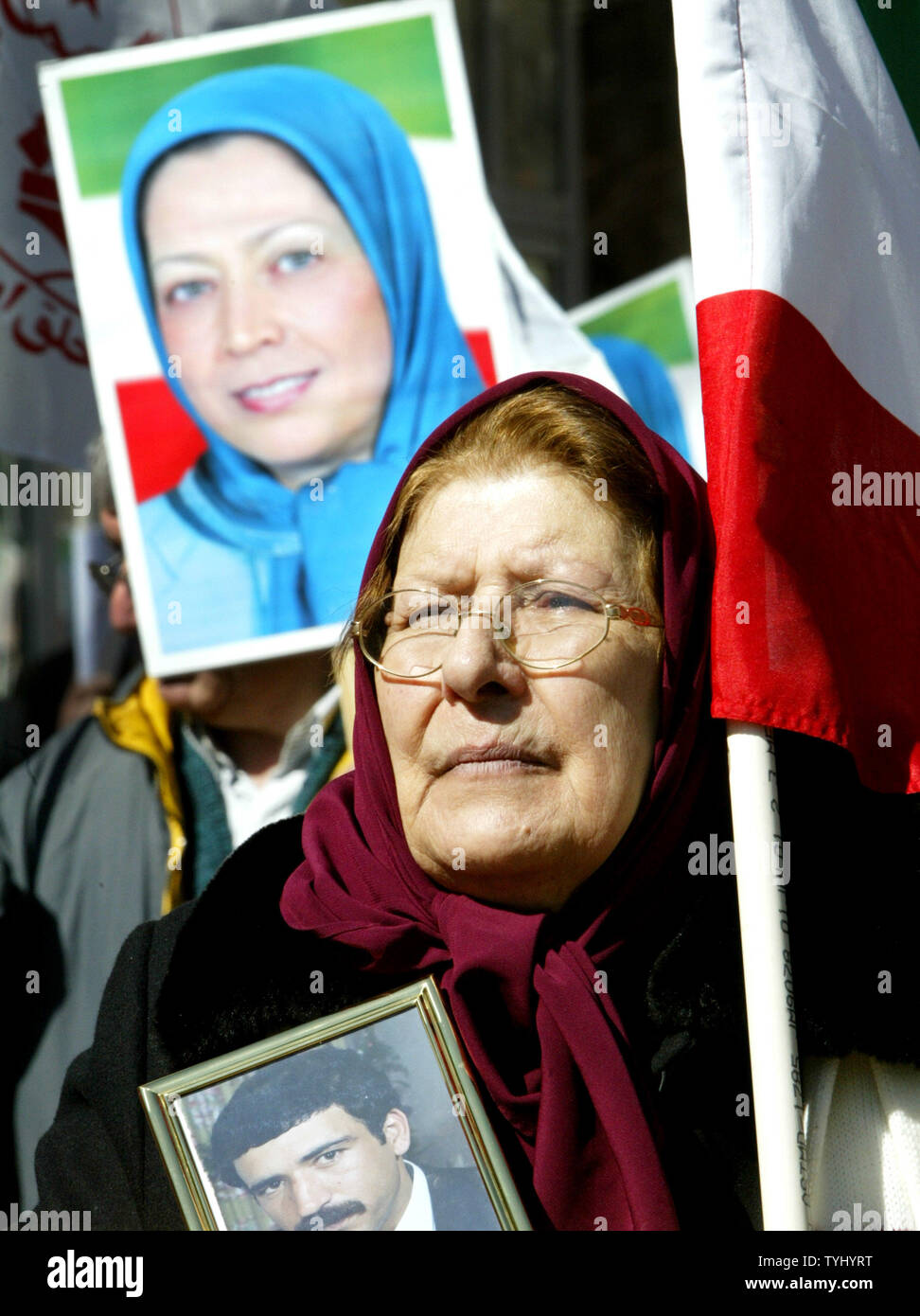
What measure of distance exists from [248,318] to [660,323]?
137cm

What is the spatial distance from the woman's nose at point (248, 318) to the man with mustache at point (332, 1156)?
184 centimetres

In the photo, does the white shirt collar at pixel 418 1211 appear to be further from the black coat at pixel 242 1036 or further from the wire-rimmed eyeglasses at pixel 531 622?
the wire-rimmed eyeglasses at pixel 531 622

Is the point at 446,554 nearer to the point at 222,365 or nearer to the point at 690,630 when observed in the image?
the point at 690,630

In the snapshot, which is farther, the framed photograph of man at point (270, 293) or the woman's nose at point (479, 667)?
the framed photograph of man at point (270, 293)

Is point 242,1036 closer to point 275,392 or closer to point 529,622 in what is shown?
point 529,622

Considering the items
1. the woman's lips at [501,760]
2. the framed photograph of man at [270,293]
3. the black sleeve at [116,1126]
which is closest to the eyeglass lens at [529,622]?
the woman's lips at [501,760]

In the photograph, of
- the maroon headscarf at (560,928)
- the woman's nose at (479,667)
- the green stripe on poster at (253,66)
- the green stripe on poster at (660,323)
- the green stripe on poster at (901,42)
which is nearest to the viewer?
the maroon headscarf at (560,928)

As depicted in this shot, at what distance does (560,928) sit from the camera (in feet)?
6.08

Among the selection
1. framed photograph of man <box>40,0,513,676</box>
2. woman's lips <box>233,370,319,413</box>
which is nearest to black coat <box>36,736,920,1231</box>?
framed photograph of man <box>40,0,513,676</box>

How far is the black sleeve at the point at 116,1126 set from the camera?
187 centimetres

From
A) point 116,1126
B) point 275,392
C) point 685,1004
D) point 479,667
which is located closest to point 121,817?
point 275,392

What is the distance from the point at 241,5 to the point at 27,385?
1.02 m

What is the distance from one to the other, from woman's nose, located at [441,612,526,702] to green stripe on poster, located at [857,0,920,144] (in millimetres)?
1022
